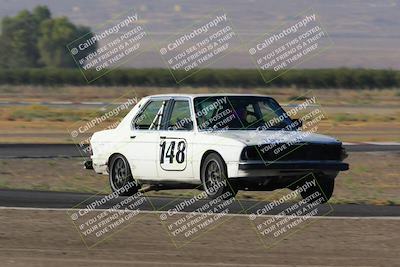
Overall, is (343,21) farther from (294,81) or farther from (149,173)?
(149,173)

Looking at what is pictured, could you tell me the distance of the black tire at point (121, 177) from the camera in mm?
16781

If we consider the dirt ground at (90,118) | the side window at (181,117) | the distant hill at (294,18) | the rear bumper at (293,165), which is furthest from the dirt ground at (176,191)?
the distant hill at (294,18)

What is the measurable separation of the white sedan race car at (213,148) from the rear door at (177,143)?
0.01 m

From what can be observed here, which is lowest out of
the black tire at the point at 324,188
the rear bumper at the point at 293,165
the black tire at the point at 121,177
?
the black tire at the point at 324,188

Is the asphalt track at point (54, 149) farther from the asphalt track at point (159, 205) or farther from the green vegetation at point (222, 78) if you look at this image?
the green vegetation at point (222, 78)

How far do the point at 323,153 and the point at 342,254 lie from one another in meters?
4.49

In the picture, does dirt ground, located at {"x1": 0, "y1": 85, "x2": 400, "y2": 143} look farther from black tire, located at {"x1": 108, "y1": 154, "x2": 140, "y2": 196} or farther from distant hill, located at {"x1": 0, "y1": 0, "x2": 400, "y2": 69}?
distant hill, located at {"x1": 0, "y1": 0, "x2": 400, "y2": 69}

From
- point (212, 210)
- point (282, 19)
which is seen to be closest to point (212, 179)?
point (212, 210)

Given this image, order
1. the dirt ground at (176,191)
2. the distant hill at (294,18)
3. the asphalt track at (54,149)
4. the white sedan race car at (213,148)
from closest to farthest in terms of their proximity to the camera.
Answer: the white sedan race car at (213,148) → the dirt ground at (176,191) → the asphalt track at (54,149) → the distant hill at (294,18)

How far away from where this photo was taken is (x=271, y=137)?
15.4 meters

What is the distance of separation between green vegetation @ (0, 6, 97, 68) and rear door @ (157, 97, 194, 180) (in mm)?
103627

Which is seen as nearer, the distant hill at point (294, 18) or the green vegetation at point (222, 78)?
the green vegetation at point (222, 78)

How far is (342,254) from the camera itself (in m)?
11.2

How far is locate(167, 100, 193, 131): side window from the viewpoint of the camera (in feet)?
53.0
